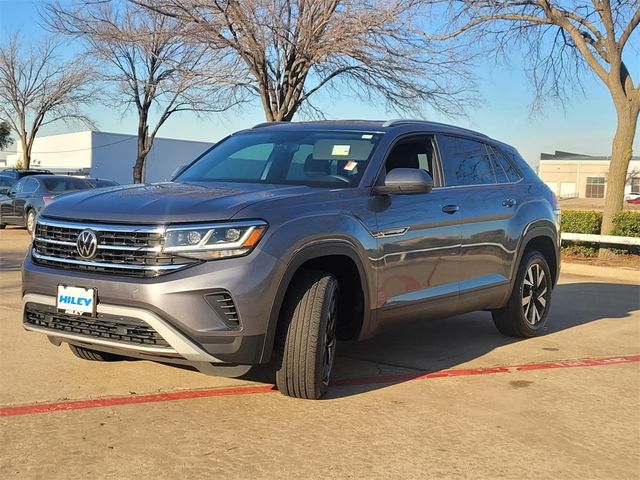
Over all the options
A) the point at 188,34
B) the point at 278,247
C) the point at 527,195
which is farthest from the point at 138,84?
the point at 278,247

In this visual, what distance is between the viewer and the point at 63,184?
1691 cm

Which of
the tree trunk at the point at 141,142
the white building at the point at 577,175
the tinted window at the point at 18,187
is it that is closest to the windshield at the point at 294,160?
the tinted window at the point at 18,187

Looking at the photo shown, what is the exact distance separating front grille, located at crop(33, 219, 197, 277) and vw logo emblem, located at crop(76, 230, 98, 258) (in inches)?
0.8

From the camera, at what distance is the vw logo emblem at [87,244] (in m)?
3.94

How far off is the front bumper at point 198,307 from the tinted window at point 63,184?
13760mm

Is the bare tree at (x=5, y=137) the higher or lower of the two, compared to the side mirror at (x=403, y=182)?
higher

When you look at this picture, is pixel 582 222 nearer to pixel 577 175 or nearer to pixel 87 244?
pixel 87 244

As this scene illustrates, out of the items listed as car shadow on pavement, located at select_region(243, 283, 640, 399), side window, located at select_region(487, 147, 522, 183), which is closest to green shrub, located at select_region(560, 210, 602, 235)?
car shadow on pavement, located at select_region(243, 283, 640, 399)

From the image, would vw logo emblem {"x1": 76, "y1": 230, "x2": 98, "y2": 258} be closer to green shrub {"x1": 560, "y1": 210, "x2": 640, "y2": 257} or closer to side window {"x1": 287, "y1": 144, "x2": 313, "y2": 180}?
side window {"x1": 287, "y1": 144, "x2": 313, "y2": 180}

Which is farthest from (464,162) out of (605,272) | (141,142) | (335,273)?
(141,142)

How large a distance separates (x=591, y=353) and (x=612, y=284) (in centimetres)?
527

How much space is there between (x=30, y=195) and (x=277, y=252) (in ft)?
47.2

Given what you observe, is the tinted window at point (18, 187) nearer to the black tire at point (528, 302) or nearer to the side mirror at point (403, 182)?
the black tire at point (528, 302)

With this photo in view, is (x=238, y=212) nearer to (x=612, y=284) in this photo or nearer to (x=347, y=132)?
(x=347, y=132)
